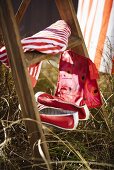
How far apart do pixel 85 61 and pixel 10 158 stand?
20.4 inches

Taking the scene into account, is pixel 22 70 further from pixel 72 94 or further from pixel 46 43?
pixel 72 94

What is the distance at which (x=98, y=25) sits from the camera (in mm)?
2539

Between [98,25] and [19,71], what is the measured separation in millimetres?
1338

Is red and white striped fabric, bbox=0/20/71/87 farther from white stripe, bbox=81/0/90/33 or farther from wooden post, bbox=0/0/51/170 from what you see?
white stripe, bbox=81/0/90/33

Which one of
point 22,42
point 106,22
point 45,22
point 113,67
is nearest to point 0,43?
point 22,42

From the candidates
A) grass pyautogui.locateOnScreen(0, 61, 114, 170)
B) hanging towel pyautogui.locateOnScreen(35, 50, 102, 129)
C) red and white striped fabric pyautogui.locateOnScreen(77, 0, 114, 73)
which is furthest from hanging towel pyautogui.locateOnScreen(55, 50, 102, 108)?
red and white striped fabric pyautogui.locateOnScreen(77, 0, 114, 73)

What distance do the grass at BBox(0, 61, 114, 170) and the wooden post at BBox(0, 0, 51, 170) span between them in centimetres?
6

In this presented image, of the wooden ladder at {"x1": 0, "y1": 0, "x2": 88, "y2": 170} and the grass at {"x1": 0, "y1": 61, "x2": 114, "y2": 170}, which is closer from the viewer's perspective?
the wooden ladder at {"x1": 0, "y1": 0, "x2": 88, "y2": 170}

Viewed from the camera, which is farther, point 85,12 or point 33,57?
point 85,12

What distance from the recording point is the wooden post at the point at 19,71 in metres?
1.27

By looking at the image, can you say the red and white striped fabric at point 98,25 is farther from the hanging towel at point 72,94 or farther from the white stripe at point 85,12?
the hanging towel at point 72,94

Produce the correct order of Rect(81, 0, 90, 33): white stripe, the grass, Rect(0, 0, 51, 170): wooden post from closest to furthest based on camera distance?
Rect(0, 0, 51, 170): wooden post < the grass < Rect(81, 0, 90, 33): white stripe

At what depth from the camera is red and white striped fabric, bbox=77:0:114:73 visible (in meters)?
2.48

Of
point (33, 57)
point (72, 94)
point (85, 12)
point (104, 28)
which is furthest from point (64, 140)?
→ point (85, 12)
